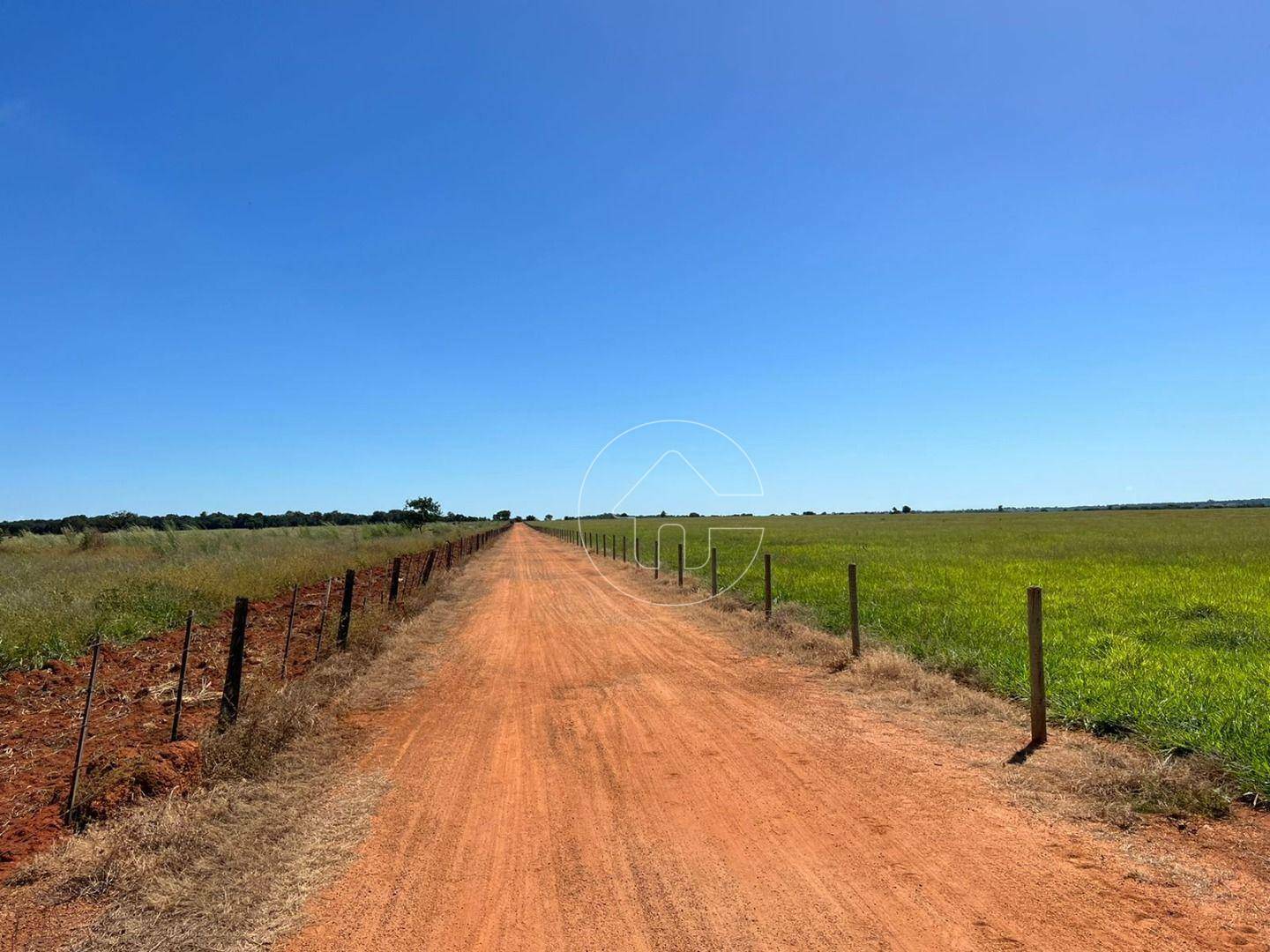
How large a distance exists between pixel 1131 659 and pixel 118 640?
15.4 meters

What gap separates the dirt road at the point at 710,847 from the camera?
3.62 m

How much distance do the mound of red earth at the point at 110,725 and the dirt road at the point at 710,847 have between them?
185 cm

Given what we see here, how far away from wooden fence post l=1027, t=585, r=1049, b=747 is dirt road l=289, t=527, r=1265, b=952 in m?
1.11

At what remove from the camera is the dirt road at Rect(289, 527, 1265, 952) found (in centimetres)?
362

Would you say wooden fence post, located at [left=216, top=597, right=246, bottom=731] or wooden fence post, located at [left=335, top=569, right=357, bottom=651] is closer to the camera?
wooden fence post, located at [left=216, top=597, right=246, bottom=731]

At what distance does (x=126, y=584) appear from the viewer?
13805 mm

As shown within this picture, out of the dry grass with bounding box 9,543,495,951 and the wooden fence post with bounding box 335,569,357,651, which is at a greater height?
the wooden fence post with bounding box 335,569,357,651

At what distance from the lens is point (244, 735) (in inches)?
239

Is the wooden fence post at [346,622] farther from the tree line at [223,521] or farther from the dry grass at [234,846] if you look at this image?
the tree line at [223,521]

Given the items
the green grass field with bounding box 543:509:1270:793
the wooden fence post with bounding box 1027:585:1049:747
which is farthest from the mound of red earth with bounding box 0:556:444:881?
the green grass field with bounding box 543:509:1270:793

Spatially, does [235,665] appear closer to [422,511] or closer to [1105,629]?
[1105,629]

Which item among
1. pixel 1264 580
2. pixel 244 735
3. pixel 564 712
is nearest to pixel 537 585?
pixel 564 712

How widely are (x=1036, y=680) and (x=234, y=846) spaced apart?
703 cm

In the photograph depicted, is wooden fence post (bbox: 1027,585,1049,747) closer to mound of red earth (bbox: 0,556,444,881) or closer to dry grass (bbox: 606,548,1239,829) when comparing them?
dry grass (bbox: 606,548,1239,829)
